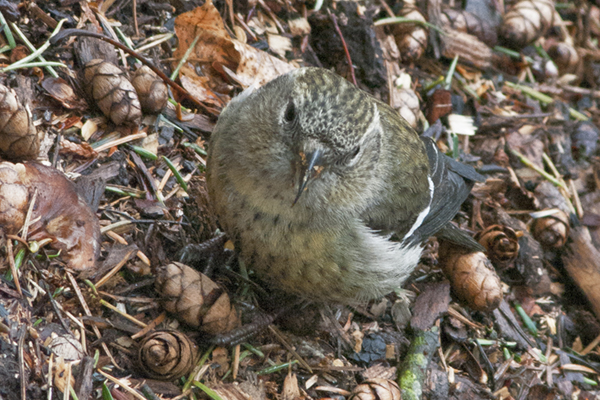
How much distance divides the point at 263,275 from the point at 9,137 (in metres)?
1.39

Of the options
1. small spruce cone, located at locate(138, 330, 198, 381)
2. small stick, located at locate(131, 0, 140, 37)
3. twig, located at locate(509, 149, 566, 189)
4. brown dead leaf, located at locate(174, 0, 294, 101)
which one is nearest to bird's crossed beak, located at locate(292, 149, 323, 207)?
small spruce cone, located at locate(138, 330, 198, 381)

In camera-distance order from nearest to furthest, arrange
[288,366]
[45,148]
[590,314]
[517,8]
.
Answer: [45,148] < [288,366] < [590,314] < [517,8]

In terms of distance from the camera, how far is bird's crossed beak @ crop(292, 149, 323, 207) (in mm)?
2420

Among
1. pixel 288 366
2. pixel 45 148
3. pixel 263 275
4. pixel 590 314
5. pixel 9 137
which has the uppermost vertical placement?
pixel 9 137

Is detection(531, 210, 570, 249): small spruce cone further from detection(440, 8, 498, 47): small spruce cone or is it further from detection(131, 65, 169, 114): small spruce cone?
detection(131, 65, 169, 114): small spruce cone

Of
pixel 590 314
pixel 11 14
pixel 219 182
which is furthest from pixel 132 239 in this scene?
pixel 590 314

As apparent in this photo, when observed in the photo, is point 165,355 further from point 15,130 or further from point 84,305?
point 15,130

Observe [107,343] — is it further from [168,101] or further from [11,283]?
[168,101]

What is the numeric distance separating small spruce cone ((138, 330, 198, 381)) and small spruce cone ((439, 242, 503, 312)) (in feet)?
→ 6.13

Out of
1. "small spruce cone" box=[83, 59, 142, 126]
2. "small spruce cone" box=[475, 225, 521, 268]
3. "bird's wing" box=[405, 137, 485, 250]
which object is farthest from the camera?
"small spruce cone" box=[475, 225, 521, 268]

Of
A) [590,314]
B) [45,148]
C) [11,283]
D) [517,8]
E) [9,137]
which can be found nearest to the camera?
[11,283]

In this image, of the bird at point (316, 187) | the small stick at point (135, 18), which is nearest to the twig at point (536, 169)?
the bird at point (316, 187)

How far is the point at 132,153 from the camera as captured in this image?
317cm

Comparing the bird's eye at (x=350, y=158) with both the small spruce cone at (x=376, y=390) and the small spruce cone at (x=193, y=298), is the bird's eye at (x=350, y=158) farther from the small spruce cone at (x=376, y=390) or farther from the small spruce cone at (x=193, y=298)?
the small spruce cone at (x=376, y=390)
